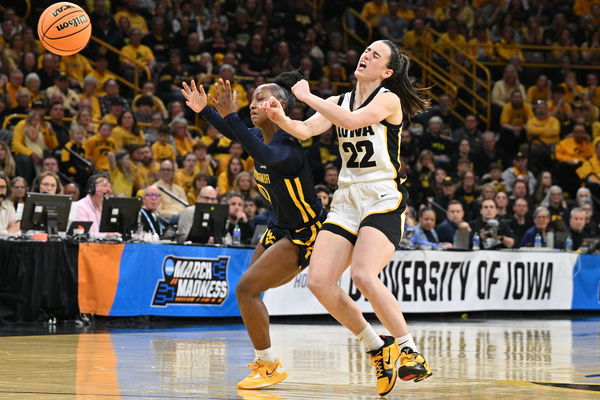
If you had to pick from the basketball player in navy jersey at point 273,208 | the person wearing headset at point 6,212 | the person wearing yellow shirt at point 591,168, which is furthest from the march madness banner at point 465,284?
the basketball player in navy jersey at point 273,208

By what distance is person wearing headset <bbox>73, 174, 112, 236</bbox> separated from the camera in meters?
13.9

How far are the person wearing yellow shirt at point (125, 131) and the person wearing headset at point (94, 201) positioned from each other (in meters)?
3.74

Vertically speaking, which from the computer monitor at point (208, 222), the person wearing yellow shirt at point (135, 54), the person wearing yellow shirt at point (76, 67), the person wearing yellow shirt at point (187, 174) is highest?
the person wearing yellow shirt at point (135, 54)

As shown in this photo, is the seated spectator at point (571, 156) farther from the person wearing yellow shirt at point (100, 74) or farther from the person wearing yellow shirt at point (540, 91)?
the person wearing yellow shirt at point (100, 74)

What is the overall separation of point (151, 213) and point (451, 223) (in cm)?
523

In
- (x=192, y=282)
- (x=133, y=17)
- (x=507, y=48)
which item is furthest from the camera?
(x=507, y=48)

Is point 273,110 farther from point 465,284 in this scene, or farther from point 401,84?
point 465,284

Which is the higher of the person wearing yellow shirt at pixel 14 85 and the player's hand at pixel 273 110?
the person wearing yellow shirt at pixel 14 85

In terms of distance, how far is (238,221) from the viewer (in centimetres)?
1575

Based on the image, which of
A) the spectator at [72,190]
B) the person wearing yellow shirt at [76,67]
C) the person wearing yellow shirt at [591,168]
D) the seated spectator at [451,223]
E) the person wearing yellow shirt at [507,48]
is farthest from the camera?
the person wearing yellow shirt at [507,48]

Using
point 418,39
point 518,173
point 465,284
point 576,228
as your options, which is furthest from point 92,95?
point 418,39

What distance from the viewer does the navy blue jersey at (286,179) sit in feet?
23.6

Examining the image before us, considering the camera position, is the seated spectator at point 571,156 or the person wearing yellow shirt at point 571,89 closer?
the seated spectator at point 571,156

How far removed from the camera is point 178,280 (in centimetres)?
1332
